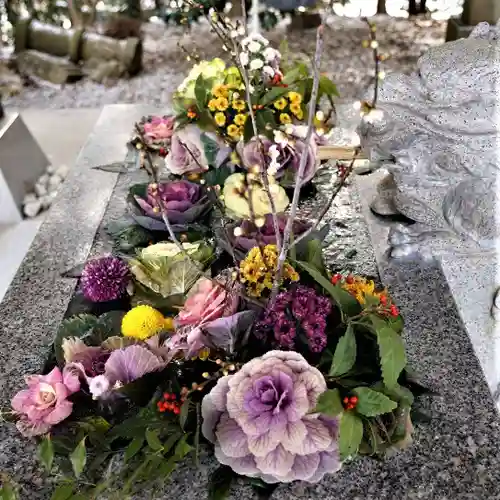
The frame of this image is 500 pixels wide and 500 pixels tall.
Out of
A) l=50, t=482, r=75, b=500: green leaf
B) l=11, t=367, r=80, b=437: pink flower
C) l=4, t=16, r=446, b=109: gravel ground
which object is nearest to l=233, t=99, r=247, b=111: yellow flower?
l=11, t=367, r=80, b=437: pink flower

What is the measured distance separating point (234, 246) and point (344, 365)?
360mm

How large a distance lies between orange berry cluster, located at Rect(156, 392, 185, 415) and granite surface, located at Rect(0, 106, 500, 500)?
9 centimetres

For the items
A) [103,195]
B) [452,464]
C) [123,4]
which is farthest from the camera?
[123,4]

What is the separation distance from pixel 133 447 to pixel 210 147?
759 mm

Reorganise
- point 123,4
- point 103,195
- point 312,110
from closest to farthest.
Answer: point 312,110 < point 103,195 < point 123,4

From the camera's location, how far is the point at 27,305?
1113 millimetres

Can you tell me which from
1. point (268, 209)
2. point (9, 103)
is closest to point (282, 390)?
point (268, 209)

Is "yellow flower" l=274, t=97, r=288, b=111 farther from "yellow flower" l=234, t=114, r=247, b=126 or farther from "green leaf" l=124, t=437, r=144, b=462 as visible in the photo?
Answer: "green leaf" l=124, t=437, r=144, b=462

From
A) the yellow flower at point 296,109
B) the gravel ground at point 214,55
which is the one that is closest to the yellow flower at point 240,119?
the yellow flower at point 296,109

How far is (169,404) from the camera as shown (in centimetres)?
73

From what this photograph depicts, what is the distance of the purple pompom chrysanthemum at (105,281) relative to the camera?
40.4 inches

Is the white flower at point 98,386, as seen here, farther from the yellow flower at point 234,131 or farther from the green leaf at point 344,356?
the yellow flower at point 234,131

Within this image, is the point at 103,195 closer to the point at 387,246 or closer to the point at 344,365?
the point at 387,246

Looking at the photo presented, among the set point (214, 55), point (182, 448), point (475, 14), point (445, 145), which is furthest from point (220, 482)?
point (475, 14)
